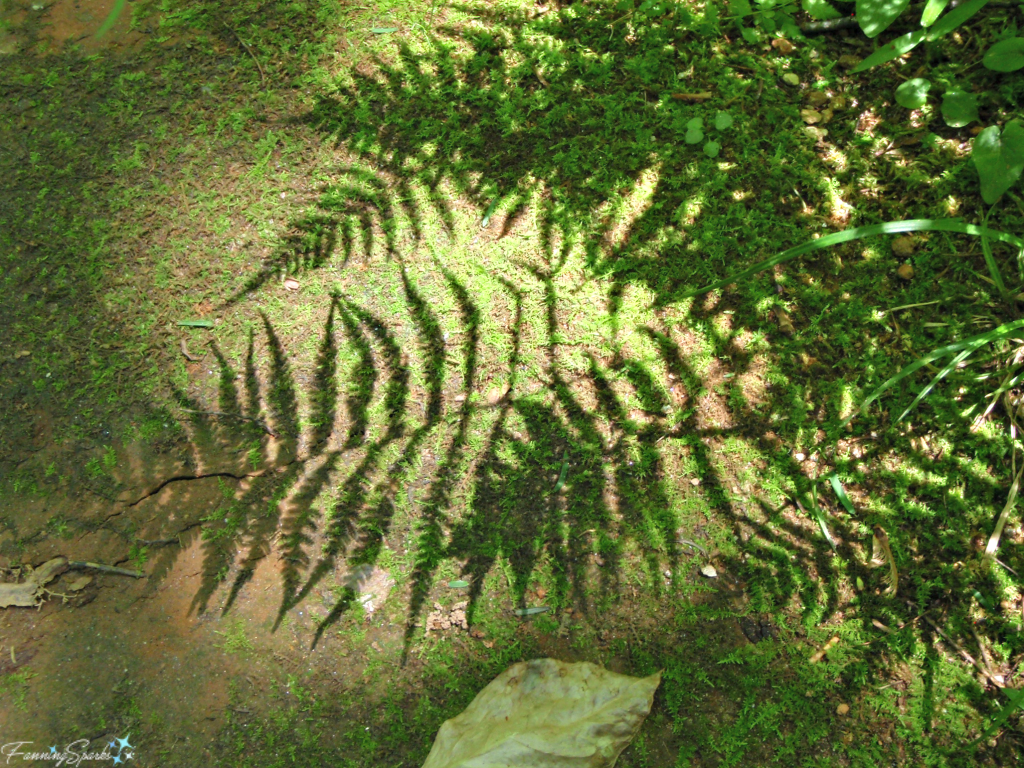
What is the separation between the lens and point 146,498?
2750 mm

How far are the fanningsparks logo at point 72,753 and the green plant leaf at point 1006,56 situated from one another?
4497 millimetres

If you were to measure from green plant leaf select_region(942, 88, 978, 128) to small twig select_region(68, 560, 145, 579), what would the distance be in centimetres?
402

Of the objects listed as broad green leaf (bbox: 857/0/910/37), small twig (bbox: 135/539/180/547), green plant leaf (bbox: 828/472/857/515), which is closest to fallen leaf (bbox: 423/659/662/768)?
green plant leaf (bbox: 828/472/857/515)

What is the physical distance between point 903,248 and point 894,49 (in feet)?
2.88

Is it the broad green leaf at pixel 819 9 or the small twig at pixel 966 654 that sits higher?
the broad green leaf at pixel 819 9

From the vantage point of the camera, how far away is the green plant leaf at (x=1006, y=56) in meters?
2.89

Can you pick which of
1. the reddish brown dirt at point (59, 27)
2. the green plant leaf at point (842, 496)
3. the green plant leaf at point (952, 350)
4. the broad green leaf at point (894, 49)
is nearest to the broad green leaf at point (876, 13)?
the broad green leaf at point (894, 49)

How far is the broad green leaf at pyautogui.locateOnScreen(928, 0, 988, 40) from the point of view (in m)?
2.77

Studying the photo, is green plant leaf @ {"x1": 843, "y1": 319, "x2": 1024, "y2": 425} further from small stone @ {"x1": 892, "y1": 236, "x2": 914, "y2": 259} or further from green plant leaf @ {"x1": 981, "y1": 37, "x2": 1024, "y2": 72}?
green plant leaf @ {"x1": 981, "y1": 37, "x2": 1024, "y2": 72}

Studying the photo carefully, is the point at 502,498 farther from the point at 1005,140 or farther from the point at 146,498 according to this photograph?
the point at 1005,140

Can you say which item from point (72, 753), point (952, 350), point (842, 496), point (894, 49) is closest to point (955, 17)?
point (894, 49)

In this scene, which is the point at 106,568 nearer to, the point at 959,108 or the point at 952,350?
the point at 952,350

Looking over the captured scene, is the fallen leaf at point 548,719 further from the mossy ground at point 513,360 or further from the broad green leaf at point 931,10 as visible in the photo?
the broad green leaf at point 931,10

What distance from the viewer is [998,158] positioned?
Result: 9.30 ft
